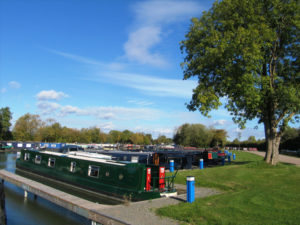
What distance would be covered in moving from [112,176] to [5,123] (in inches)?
3144

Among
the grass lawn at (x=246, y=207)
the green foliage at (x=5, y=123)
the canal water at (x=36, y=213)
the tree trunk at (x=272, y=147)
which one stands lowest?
the canal water at (x=36, y=213)

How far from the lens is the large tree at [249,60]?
50.1 feet


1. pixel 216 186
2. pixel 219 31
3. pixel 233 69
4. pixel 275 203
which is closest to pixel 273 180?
pixel 216 186

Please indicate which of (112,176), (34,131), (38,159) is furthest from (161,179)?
(34,131)

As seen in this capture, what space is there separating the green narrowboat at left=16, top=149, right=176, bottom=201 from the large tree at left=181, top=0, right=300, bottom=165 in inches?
266

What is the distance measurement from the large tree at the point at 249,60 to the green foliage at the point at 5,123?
75166 millimetres

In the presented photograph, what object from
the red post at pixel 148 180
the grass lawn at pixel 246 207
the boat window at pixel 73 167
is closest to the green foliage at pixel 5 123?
the boat window at pixel 73 167

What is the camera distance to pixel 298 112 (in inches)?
669

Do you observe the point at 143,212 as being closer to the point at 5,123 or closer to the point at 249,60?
the point at 249,60

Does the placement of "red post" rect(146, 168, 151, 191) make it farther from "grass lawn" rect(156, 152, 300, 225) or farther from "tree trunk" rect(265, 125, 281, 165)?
"tree trunk" rect(265, 125, 281, 165)

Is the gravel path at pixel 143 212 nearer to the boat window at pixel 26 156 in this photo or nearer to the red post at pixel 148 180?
the red post at pixel 148 180

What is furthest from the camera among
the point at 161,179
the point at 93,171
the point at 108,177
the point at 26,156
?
the point at 26,156

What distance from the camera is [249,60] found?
15297 mm

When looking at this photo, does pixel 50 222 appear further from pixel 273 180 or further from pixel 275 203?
pixel 273 180
